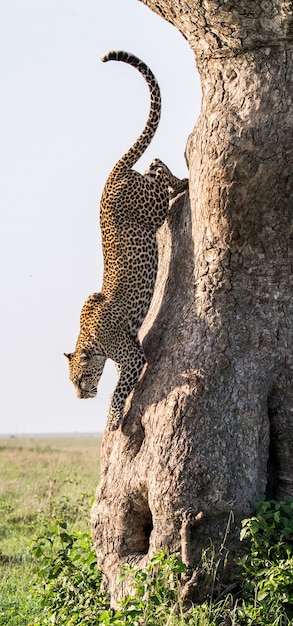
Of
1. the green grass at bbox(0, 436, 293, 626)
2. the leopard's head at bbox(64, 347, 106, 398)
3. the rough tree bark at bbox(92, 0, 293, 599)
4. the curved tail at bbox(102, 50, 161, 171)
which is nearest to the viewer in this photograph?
the green grass at bbox(0, 436, 293, 626)

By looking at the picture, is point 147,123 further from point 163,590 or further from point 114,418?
point 163,590

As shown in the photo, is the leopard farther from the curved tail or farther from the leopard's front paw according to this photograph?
the leopard's front paw

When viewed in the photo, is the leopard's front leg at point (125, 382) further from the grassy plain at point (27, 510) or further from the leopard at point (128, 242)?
the grassy plain at point (27, 510)

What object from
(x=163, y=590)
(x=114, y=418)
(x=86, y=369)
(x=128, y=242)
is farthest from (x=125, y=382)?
(x=163, y=590)

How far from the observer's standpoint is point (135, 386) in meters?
7.50

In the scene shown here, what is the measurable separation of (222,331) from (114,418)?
105cm

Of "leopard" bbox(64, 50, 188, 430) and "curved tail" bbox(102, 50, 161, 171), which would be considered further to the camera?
"curved tail" bbox(102, 50, 161, 171)

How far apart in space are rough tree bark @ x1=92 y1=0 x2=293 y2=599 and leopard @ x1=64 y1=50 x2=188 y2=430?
35 cm

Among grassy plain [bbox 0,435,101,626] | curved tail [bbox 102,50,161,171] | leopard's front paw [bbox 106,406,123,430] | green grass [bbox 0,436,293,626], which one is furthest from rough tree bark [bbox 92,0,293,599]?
grassy plain [bbox 0,435,101,626]

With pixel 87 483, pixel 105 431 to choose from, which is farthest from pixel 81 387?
pixel 87 483

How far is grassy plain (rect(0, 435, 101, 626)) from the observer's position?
26.5 feet

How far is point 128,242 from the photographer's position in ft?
25.6

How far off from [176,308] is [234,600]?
2031 mm

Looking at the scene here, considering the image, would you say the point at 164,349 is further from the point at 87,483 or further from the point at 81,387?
the point at 87,483
